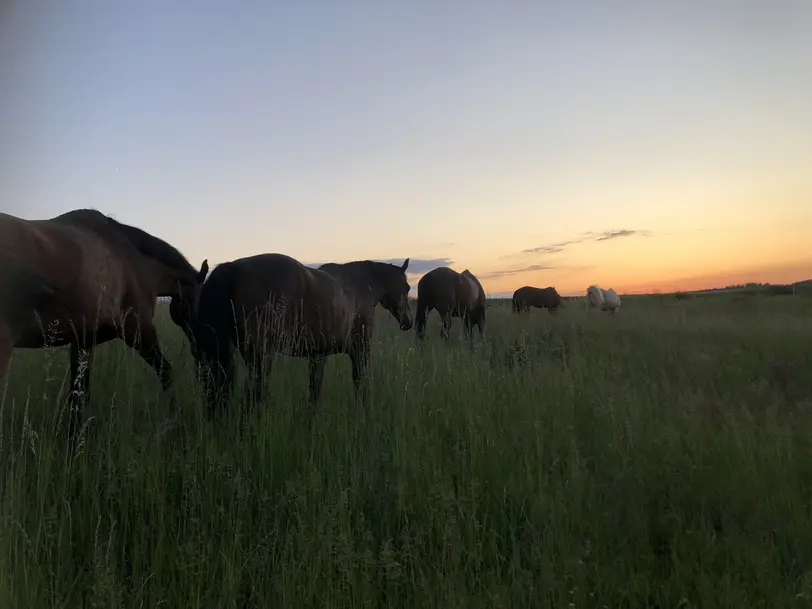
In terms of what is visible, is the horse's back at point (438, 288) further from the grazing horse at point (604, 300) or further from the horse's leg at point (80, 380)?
the grazing horse at point (604, 300)

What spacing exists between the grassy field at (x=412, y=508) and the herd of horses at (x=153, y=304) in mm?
526

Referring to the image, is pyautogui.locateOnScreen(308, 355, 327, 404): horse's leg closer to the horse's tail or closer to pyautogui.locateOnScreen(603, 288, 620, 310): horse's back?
the horse's tail

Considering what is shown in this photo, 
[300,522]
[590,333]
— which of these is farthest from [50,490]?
[590,333]

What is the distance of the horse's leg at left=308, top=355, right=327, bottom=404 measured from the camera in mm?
5551

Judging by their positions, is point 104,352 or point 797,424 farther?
point 104,352

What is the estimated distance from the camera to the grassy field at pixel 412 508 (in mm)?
2387

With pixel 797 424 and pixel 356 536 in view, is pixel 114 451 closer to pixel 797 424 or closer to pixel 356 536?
pixel 356 536

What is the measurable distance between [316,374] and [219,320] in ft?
4.75

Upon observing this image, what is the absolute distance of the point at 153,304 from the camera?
5574 millimetres

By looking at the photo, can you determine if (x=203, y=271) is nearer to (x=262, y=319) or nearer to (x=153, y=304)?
(x=153, y=304)

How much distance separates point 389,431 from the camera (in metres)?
4.13

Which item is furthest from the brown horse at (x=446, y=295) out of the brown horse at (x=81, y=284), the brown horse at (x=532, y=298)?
the brown horse at (x=532, y=298)

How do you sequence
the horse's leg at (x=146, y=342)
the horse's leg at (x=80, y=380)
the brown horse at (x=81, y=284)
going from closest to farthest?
the brown horse at (x=81, y=284) < the horse's leg at (x=80, y=380) < the horse's leg at (x=146, y=342)

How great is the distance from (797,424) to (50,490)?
21.1 feet
